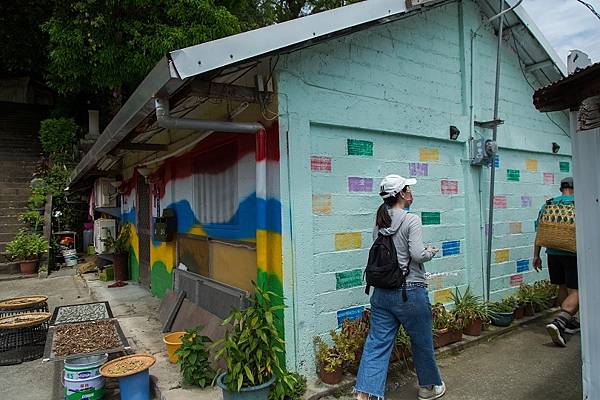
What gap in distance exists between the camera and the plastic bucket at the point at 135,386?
3.62m

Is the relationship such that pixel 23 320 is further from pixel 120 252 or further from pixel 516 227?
pixel 516 227

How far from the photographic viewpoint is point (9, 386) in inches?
173

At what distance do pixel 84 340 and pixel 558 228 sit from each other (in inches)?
206

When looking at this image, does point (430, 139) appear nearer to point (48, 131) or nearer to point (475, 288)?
point (475, 288)

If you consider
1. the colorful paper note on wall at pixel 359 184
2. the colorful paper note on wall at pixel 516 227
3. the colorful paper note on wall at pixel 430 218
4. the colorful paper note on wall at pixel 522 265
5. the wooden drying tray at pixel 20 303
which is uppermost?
the colorful paper note on wall at pixel 359 184

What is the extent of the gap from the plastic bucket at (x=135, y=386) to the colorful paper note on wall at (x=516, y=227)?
205 inches

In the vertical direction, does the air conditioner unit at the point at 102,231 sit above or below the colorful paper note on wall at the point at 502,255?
above

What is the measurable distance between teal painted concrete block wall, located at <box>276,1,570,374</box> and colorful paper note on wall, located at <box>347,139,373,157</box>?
1 cm

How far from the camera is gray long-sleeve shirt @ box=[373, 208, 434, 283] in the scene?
3.39 meters

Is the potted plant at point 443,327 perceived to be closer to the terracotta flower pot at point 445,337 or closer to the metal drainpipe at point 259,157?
the terracotta flower pot at point 445,337

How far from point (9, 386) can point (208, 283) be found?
2.21 m

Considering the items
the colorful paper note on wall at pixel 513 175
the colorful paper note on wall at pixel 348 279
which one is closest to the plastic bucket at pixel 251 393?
the colorful paper note on wall at pixel 348 279

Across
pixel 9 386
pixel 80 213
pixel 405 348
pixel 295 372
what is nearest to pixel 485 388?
pixel 405 348

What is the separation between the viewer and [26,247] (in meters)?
11.1
